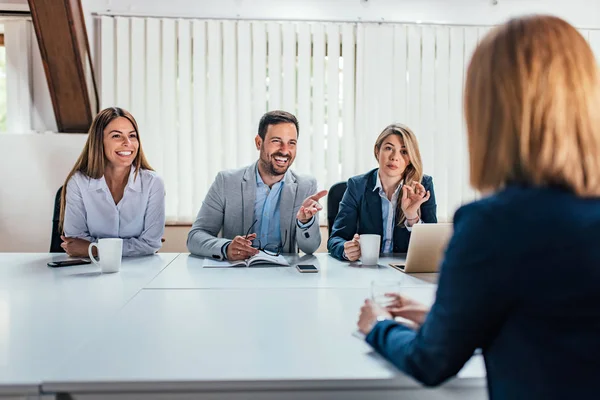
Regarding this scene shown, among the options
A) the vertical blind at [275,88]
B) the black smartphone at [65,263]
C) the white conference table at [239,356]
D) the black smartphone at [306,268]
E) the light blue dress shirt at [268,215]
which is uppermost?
the vertical blind at [275,88]

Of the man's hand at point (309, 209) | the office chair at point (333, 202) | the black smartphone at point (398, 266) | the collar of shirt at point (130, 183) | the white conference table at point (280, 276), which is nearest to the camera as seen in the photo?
the white conference table at point (280, 276)

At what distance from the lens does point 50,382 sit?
0.82 metres

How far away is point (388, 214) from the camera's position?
8.18ft

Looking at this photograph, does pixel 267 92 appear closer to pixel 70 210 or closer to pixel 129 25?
pixel 129 25

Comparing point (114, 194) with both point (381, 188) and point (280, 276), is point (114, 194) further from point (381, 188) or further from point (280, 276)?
point (381, 188)

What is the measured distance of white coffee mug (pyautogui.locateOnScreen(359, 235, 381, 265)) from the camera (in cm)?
194

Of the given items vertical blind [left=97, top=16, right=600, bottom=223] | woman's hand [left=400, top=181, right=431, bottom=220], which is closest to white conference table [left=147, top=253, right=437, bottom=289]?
woman's hand [left=400, top=181, right=431, bottom=220]

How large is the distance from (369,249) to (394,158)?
2.46ft

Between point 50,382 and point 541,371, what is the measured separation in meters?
0.78

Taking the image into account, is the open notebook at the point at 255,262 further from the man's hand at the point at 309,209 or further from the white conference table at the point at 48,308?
the man's hand at the point at 309,209

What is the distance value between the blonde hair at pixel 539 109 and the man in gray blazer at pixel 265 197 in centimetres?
166

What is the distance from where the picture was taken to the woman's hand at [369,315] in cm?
103

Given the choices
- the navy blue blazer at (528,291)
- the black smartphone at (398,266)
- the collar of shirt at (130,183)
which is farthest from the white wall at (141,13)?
the navy blue blazer at (528,291)

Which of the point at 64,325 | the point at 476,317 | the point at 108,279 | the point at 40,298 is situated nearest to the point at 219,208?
the point at 108,279
